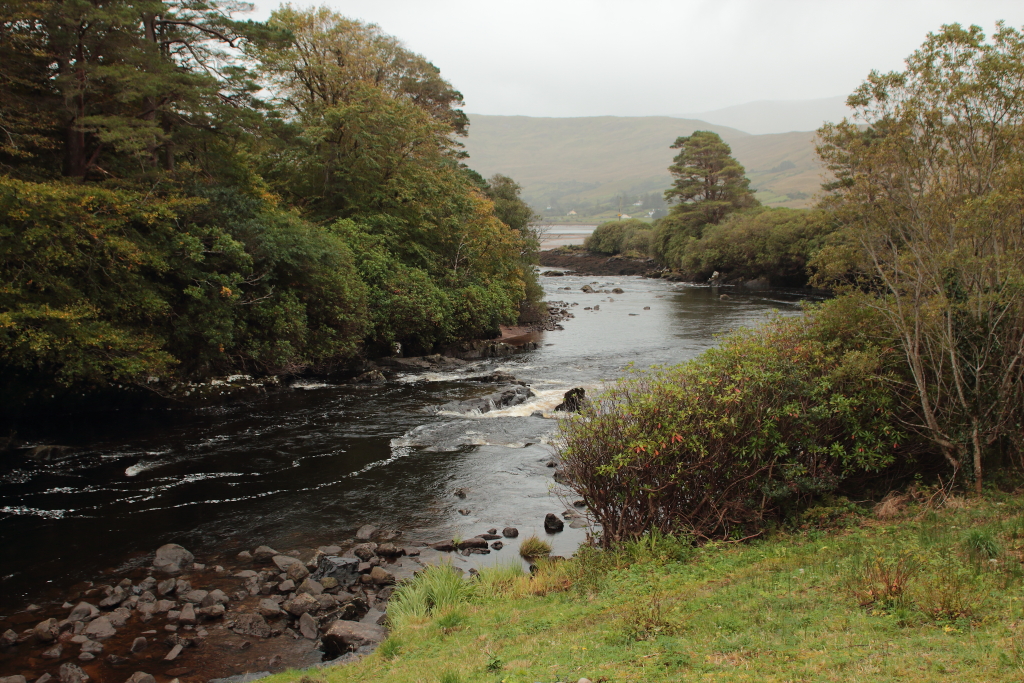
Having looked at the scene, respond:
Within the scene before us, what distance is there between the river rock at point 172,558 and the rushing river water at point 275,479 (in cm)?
48

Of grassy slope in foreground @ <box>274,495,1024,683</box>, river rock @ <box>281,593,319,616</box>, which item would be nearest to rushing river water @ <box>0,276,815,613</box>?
river rock @ <box>281,593,319,616</box>

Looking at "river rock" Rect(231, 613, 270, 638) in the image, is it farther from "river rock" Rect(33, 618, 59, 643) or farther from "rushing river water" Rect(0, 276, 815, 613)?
"rushing river water" Rect(0, 276, 815, 613)

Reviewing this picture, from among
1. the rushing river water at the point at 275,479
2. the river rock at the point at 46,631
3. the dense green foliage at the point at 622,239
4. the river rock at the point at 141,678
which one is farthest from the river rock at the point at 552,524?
the dense green foliage at the point at 622,239

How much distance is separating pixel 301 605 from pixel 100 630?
10.5 ft

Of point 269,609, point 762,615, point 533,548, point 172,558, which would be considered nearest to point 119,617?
point 172,558

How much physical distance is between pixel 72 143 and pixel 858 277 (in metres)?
26.5

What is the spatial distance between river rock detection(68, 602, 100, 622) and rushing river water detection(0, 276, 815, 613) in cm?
108

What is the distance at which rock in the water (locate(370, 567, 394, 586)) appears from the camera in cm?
1257

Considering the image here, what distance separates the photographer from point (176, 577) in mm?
12539

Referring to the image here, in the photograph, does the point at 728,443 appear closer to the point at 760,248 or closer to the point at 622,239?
Result: the point at 760,248

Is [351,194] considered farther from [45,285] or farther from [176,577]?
[176,577]

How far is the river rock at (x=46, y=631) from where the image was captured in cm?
1023

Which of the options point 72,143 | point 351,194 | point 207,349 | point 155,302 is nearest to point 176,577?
point 155,302

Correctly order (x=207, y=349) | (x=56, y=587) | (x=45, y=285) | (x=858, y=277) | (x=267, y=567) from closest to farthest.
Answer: (x=56, y=587), (x=267, y=567), (x=858, y=277), (x=45, y=285), (x=207, y=349)
